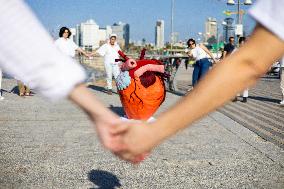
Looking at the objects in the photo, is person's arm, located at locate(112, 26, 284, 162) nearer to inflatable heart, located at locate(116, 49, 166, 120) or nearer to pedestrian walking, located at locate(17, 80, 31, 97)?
inflatable heart, located at locate(116, 49, 166, 120)

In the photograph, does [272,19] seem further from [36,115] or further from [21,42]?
[36,115]

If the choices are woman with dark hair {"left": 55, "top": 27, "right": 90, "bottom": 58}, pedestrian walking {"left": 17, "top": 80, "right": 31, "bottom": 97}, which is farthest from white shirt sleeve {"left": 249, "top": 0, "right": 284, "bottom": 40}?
pedestrian walking {"left": 17, "top": 80, "right": 31, "bottom": 97}

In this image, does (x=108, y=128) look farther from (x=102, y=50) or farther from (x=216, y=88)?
(x=102, y=50)

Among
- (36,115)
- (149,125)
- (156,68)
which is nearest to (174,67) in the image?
(36,115)

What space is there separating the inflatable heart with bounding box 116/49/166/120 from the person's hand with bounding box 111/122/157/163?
4.91 m

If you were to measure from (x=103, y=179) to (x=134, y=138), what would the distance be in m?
3.16

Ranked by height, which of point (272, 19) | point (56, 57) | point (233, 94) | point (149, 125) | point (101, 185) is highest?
point (272, 19)

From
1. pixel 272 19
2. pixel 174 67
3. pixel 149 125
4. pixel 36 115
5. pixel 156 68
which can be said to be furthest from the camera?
pixel 174 67

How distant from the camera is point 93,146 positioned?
5.79 meters

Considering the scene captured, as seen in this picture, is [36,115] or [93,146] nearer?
[93,146]

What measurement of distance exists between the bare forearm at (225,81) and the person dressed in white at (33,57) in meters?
0.32

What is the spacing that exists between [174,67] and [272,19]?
1560cm

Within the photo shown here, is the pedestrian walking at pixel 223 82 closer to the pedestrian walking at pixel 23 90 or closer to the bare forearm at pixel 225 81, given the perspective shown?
the bare forearm at pixel 225 81

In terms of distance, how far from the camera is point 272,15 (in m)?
1.08
